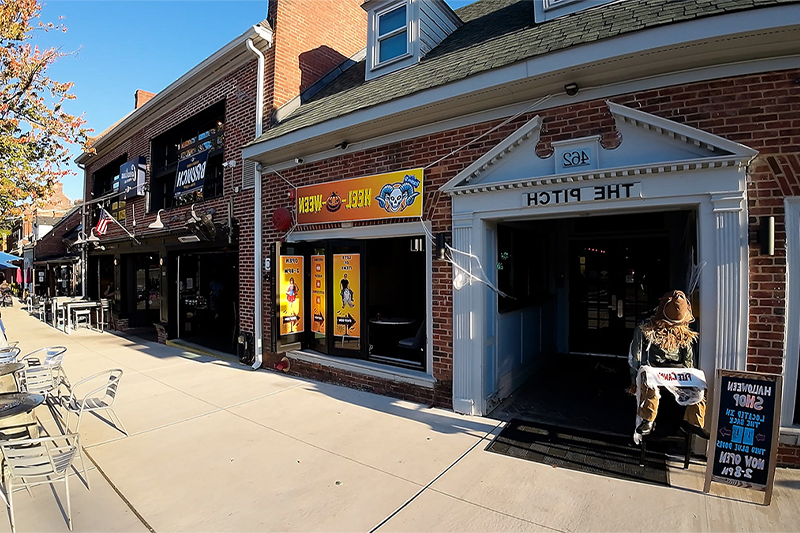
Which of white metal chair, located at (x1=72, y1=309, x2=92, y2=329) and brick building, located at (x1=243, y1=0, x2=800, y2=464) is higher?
brick building, located at (x1=243, y1=0, x2=800, y2=464)

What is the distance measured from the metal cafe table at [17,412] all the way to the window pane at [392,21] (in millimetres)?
7656

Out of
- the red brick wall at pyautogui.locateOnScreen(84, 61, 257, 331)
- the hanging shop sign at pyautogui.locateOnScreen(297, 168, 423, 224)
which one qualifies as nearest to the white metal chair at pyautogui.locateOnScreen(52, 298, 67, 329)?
the red brick wall at pyautogui.locateOnScreen(84, 61, 257, 331)

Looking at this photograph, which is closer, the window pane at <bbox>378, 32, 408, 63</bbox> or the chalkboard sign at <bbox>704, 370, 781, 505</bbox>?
the chalkboard sign at <bbox>704, 370, 781, 505</bbox>

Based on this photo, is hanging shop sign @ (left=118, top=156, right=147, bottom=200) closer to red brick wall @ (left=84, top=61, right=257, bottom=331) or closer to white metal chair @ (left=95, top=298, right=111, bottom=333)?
red brick wall @ (left=84, top=61, right=257, bottom=331)

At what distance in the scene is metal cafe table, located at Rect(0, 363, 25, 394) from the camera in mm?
5133

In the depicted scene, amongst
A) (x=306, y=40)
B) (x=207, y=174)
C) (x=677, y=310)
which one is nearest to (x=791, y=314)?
(x=677, y=310)

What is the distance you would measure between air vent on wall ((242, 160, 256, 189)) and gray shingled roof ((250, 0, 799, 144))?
775 millimetres

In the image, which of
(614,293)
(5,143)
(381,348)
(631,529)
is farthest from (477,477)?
(5,143)

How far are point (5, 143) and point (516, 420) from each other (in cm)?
968

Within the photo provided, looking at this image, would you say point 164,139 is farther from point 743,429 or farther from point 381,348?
point 743,429

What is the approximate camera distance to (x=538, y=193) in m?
4.89

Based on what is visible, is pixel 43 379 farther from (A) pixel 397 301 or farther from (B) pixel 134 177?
(B) pixel 134 177

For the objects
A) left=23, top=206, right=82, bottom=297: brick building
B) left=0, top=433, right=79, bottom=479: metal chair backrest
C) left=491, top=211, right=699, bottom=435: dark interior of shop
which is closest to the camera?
left=0, top=433, right=79, bottom=479: metal chair backrest

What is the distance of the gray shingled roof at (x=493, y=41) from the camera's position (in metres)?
4.38
